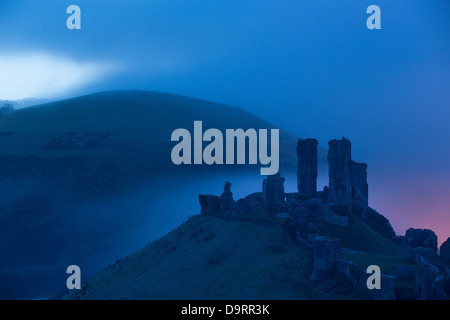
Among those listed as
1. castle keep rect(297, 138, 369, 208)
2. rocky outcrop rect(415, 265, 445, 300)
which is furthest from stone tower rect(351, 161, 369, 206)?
rocky outcrop rect(415, 265, 445, 300)

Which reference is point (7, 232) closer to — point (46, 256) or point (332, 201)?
point (46, 256)

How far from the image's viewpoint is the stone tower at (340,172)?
57875 mm

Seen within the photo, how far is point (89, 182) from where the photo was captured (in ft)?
382

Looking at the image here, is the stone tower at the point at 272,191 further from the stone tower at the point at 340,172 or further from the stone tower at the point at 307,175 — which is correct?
the stone tower at the point at 340,172

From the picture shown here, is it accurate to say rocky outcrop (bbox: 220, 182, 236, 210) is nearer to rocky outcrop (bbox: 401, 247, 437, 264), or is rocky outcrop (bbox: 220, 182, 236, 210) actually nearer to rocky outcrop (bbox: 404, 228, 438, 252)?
rocky outcrop (bbox: 404, 228, 438, 252)

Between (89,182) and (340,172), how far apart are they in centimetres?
6918

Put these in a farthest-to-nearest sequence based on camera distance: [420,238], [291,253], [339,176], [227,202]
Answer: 1. [227,202]
2. [339,176]
3. [420,238]
4. [291,253]

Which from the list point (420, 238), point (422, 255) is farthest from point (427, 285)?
point (420, 238)

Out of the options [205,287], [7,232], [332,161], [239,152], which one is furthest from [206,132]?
[205,287]

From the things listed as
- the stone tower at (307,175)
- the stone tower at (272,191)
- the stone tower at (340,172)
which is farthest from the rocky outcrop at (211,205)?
the stone tower at (340,172)

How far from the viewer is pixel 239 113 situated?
19200cm

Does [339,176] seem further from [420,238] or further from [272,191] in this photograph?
[420,238]

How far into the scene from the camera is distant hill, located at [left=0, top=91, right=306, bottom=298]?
3644 inches

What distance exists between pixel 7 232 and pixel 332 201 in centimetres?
5956
